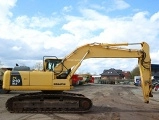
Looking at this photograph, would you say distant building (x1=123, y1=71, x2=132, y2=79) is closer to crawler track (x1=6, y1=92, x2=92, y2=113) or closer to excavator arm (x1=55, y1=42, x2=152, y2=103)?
excavator arm (x1=55, y1=42, x2=152, y2=103)

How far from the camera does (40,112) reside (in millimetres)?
18641

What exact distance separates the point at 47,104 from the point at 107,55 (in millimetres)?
4558

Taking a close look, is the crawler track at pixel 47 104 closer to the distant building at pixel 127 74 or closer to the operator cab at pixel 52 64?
the operator cab at pixel 52 64

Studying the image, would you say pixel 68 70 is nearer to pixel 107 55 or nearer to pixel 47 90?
pixel 47 90

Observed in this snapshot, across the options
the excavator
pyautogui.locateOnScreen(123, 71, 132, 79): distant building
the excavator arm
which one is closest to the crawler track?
the excavator

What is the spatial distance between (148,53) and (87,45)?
3.57 meters

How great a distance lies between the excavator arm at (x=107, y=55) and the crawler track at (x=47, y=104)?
77.8 inches

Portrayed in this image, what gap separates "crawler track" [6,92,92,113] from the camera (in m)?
19.0

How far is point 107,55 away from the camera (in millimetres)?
20797

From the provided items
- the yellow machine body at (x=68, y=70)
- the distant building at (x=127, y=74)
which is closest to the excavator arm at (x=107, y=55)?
the yellow machine body at (x=68, y=70)

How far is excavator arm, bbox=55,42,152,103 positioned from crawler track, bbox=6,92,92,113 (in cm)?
198

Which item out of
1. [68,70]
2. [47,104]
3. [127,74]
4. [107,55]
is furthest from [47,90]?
[127,74]

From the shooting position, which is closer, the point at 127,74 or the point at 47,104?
the point at 47,104

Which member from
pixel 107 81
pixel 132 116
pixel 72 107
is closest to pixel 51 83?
pixel 72 107
